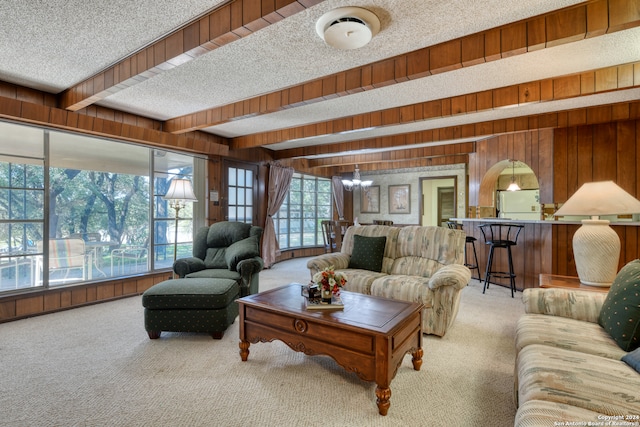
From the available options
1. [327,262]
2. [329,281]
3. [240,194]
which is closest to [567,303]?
[329,281]

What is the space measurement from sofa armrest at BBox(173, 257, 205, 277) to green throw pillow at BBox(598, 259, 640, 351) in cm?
346

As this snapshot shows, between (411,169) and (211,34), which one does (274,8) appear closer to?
(211,34)

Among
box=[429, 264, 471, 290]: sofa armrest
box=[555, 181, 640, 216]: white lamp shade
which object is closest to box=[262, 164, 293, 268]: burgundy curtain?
box=[429, 264, 471, 290]: sofa armrest

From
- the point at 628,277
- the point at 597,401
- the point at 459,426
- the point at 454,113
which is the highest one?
the point at 454,113

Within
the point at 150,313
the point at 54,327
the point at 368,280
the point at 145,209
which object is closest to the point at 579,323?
the point at 368,280

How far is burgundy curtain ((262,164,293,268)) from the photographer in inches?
247

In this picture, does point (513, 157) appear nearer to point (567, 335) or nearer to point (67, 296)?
point (567, 335)

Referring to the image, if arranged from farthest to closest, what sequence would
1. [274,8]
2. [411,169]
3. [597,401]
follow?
1. [411,169]
2. [274,8]
3. [597,401]

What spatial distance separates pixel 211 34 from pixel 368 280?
8.00 feet

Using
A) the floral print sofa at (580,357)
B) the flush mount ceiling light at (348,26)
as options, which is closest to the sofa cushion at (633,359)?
the floral print sofa at (580,357)

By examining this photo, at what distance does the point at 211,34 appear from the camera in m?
1.89

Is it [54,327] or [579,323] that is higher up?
[579,323]

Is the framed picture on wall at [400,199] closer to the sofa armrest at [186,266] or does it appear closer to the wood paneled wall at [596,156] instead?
the wood paneled wall at [596,156]

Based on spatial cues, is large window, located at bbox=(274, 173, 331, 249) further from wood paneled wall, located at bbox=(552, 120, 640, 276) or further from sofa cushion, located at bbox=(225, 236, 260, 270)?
wood paneled wall, located at bbox=(552, 120, 640, 276)
